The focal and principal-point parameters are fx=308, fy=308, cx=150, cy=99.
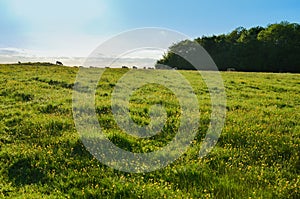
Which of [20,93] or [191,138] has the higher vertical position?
[20,93]

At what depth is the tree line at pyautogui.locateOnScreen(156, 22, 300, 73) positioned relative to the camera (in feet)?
244

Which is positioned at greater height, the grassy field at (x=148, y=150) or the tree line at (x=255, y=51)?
the tree line at (x=255, y=51)

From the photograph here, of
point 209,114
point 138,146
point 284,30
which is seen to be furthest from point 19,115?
point 284,30

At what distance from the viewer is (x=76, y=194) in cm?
712

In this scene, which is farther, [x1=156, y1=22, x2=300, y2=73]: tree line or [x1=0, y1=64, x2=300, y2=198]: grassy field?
[x1=156, y1=22, x2=300, y2=73]: tree line

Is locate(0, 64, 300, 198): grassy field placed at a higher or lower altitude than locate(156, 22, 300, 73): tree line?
lower

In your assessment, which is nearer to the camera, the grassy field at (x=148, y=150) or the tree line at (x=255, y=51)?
the grassy field at (x=148, y=150)

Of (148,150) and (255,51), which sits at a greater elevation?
(255,51)

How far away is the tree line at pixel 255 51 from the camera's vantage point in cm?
7438

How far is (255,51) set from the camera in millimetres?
79625

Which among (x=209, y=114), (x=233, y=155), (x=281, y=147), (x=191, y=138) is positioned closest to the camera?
(x=233, y=155)

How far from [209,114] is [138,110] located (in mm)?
2983

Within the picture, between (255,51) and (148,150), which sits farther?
(255,51)

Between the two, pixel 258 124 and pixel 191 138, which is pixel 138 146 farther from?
pixel 258 124
